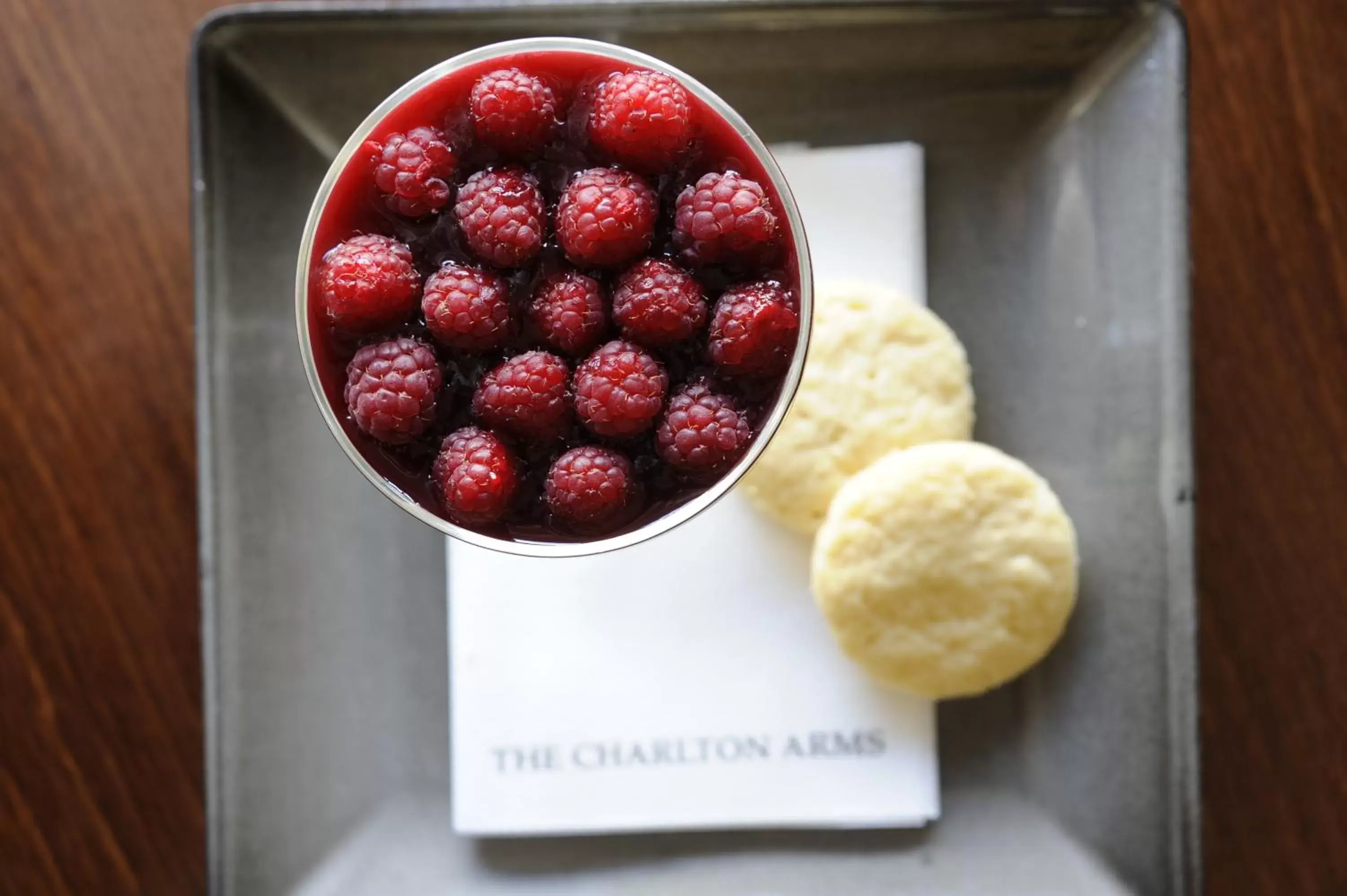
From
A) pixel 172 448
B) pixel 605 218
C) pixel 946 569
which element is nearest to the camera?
pixel 605 218

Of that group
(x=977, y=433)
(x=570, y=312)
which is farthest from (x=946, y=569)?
(x=570, y=312)

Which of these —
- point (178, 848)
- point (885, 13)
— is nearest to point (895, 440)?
point (885, 13)

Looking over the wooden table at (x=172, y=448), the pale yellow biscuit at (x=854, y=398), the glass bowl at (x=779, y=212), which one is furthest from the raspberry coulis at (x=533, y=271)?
the wooden table at (x=172, y=448)

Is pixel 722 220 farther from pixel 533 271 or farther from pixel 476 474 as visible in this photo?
pixel 476 474

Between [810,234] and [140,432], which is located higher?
[810,234]

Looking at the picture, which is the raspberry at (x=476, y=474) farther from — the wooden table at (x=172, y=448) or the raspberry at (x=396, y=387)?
the wooden table at (x=172, y=448)

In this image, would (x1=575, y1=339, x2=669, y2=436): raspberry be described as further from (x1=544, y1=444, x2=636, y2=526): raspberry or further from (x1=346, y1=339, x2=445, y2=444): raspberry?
(x1=346, y1=339, x2=445, y2=444): raspberry

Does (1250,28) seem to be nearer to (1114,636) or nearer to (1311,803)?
(1114,636)
